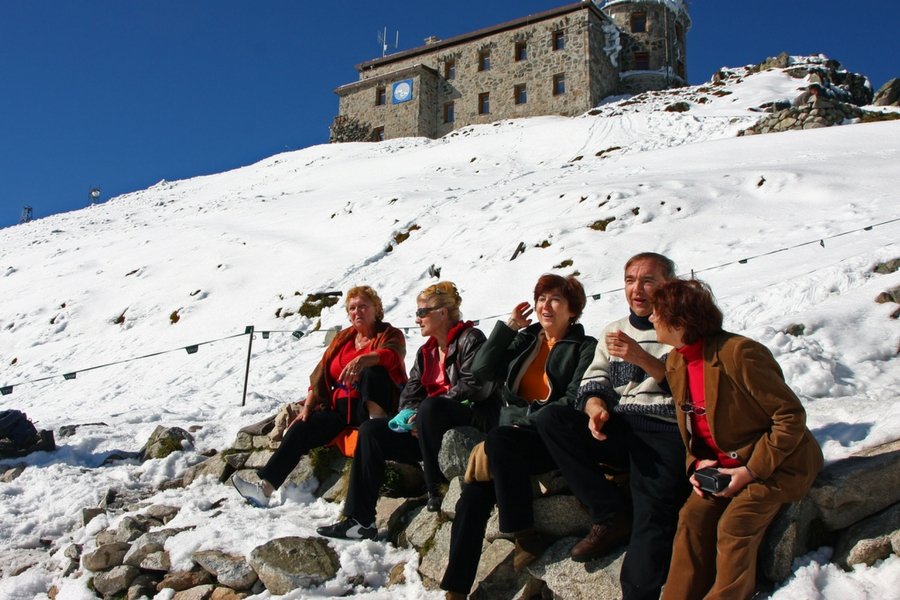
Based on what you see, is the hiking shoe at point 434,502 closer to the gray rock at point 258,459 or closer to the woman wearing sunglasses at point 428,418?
the woman wearing sunglasses at point 428,418

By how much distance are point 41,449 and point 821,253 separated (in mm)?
9215

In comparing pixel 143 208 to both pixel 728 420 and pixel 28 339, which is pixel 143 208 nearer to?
pixel 28 339

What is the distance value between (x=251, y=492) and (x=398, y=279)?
785 cm

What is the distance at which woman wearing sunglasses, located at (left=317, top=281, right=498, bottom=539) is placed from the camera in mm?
4094

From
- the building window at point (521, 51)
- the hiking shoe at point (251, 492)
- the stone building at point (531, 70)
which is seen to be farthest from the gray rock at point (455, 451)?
the building window at point (521, 51)

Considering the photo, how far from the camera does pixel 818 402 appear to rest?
415cm

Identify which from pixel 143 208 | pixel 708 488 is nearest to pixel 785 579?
pixel 708 488

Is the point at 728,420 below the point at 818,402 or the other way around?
the other way around

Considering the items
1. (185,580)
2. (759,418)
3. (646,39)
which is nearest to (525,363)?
(759,418)

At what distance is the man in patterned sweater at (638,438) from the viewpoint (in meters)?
2.90

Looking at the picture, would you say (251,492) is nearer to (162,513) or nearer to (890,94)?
(162,513)

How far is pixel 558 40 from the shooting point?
124 feet

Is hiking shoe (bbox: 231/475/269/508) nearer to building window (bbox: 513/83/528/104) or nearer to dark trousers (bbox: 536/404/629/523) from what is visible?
dark trousers (bbox: 536/404/629/523)

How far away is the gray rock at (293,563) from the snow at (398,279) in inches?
4.0
